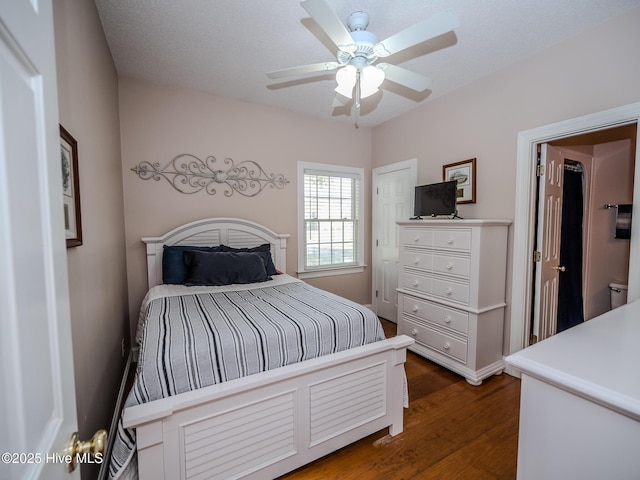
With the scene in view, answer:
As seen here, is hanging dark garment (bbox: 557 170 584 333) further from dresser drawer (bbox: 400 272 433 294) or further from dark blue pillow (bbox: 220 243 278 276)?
dark blue pillow (bbox: 220 243 278 276)

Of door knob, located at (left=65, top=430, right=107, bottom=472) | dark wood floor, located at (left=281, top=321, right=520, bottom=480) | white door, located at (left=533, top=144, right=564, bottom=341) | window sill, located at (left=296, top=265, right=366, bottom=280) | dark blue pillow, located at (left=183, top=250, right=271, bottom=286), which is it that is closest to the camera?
door knob, located at (left=65, top=430, right=107, bottom=472)

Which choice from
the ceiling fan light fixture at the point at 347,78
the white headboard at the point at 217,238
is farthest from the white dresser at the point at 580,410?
the white headboard at the point at 217,238

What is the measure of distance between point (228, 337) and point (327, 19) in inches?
64.4

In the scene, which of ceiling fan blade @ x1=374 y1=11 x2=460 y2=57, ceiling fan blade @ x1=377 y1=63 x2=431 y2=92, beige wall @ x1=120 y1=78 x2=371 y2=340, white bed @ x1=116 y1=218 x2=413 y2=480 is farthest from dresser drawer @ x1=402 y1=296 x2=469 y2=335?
ceiling fan blade @ x1=374 y1=11 x2=460 y2=57

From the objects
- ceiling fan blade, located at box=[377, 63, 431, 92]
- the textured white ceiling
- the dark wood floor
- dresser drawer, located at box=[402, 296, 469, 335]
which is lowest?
the dark wood floor

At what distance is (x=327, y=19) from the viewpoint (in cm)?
140

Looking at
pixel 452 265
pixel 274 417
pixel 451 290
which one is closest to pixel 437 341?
pixel 451 290

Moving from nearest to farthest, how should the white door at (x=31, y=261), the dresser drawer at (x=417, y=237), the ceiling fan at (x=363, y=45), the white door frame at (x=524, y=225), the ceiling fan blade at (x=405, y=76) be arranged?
the white door at (x=31, y=261)
the ceiling fan at (x=363, y=45)
the ceiling fan blade at (x=405, y=76)
the white door frame at (x=524, y=225)
the dresser drawer at (x=417, y=237)

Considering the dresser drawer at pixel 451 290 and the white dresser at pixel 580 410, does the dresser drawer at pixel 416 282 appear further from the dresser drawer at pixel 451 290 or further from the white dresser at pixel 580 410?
the white dresser at pixel 580 410

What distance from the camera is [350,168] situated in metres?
4.00

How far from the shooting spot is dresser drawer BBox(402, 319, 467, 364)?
2.53 meters

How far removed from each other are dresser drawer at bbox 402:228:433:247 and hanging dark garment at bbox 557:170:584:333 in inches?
56.1

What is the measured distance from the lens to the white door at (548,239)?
8.02ft

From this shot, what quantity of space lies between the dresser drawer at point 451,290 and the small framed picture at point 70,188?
262 cm
